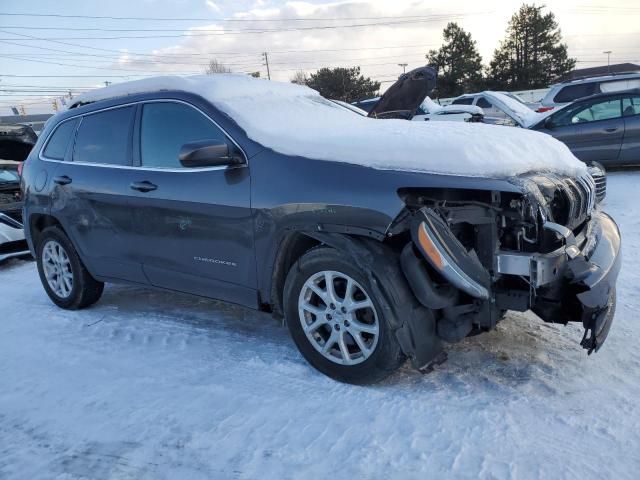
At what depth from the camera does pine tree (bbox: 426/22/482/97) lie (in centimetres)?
5243

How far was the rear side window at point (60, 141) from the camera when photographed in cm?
483

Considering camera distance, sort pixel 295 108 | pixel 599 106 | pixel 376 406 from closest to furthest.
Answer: pixel 376 406
pixel 295 108
pixel 599 106

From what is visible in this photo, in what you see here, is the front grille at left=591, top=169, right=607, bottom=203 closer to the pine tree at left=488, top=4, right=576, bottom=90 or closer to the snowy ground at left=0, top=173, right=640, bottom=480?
the snowy ground at left=0, top=173, right=640, bottom=480

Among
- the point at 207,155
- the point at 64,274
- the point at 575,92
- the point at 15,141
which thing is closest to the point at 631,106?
the point at 575,92

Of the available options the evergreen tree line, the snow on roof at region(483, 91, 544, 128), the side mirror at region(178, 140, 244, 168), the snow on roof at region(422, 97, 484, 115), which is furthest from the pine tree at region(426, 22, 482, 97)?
the side mirror at region(178, 140, 244, 168)

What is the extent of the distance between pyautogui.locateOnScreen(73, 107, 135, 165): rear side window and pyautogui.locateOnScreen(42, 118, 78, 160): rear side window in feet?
0.53

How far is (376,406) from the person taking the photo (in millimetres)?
2922

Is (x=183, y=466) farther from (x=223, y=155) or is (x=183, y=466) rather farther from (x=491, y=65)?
(x=491, y=65)

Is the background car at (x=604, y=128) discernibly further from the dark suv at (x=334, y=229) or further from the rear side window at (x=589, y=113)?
the dark suv at (x=334, y=229)

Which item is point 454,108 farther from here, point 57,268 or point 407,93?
point 57,268

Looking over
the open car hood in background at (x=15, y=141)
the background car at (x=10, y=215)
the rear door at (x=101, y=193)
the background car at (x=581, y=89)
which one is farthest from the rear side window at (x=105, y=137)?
the background car at (x=581, y=89)

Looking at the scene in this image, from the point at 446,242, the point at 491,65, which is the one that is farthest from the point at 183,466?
the point at 491,65

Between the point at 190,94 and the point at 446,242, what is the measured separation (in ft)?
6.89

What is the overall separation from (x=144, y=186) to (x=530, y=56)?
5617 cm
